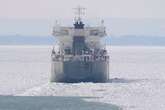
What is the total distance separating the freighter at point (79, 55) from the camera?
2144 inches

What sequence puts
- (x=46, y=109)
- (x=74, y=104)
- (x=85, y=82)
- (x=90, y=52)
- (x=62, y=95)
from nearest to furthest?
(x=46, y=109) → (x=74, y=104) → (x=62, y=95) → (x=85, y=82) → (x=90, y=52)

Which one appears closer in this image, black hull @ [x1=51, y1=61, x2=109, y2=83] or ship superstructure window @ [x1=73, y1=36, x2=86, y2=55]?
black hull @ [x1=51, y1=61, x2=109, y2=83]

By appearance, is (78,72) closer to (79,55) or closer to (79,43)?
(79,55)

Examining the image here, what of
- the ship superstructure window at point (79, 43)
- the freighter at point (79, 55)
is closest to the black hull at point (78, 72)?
the freighter at point (79, 55)

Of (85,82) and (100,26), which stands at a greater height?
(100,26)

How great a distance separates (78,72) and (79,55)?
2459 mm

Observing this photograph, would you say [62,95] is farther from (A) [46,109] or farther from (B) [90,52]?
(B) [90,52]

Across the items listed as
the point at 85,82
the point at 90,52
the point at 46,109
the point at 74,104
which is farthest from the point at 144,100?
the point at 90,52

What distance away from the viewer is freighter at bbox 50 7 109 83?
54.5 meters

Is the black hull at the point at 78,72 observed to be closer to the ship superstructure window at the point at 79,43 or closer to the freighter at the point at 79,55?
the freighter at the point at 79,55

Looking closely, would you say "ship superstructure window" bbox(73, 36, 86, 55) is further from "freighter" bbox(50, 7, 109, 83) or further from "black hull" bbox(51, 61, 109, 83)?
"black hull" bbox(51, 61, 109, 83)

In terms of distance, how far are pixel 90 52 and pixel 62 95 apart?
1431 cm

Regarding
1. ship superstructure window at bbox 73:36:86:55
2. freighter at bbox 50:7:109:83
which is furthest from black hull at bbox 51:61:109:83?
ship superstructure window at bbox 73:36:86:55

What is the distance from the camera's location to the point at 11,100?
39250 millimetres
